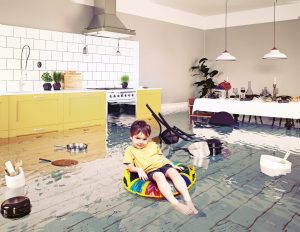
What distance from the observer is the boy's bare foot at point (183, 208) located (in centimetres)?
239

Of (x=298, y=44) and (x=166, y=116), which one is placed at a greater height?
(x=298, y=44)

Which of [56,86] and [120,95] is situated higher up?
[56,86]

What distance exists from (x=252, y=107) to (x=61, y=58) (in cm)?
361

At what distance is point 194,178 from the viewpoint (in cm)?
306

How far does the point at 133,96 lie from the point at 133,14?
6.88 ft

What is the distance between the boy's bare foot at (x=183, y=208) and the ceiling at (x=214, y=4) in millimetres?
6287

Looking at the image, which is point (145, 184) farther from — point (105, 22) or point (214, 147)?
point (105, 22)

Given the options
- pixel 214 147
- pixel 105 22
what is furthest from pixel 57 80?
pixel 214 147

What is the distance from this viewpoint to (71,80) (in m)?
6.12

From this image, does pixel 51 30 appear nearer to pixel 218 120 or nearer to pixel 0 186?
pixel 218 120

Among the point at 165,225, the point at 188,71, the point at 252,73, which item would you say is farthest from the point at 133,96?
the point at 165,225

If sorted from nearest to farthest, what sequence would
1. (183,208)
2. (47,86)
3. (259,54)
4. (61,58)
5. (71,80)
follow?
(183,208) < (47,86) < (71,80) < (61,58) < (259,54)

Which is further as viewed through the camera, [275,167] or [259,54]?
[259,54]

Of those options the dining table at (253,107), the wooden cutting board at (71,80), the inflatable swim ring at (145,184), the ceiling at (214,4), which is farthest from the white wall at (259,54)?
the inflatable swim ring at (145,184)
